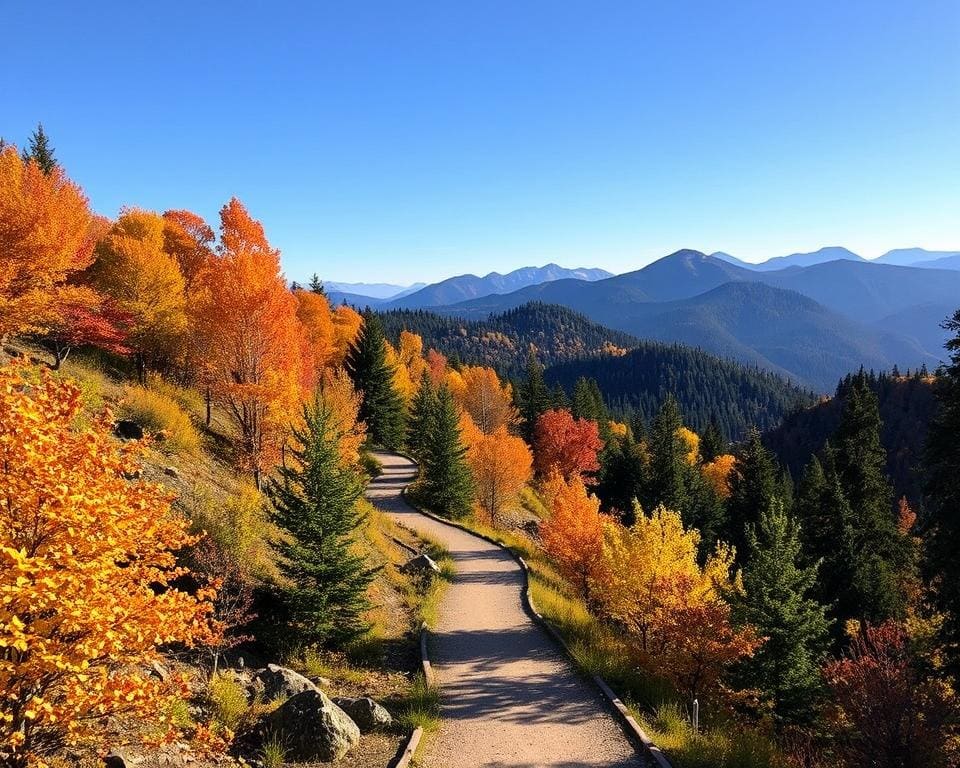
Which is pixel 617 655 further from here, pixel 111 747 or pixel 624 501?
pixel 624 501

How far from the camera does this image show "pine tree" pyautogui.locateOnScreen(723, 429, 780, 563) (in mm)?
42853

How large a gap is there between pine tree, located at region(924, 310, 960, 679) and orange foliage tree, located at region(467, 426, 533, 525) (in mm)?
29422

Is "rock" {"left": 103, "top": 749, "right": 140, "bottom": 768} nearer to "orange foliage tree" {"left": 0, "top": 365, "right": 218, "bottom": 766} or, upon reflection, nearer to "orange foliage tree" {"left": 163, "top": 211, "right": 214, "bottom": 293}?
"orange foliage tree" {"left": 0, "top": 365, "right": 218, "bottom": 766}

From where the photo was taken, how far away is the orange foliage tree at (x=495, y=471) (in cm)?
4409

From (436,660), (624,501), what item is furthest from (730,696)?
(624,501)

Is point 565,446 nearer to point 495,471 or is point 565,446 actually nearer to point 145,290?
point 495,471

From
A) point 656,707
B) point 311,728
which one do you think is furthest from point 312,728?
point 656,707

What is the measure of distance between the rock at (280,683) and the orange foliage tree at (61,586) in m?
5.84

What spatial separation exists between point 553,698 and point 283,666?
23.2 ft

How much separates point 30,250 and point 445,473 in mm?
26247

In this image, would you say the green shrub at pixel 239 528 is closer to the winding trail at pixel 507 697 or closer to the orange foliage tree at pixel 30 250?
the winding trail at pixel 507 697

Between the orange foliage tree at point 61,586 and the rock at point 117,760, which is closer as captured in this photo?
the orange foliage tree at point 61,586

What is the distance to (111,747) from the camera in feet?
28.7

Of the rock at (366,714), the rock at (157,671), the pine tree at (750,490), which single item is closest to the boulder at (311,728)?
the rock at (366,714)
